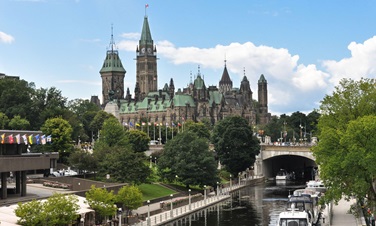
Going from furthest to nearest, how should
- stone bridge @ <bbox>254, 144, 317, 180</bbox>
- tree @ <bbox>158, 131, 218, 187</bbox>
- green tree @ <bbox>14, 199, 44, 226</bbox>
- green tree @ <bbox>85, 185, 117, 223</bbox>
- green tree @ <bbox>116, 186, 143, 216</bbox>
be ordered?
stone bridge @ <bbox>254, 144, 317, 180</bbox> → tree @ <bbox>158, 131, 218, 187</bbox> → green tree @ <bbox>116, 186, 143, 216</bbox> → green tree @ <bbox>85, 185, 117, 223</bbox> → green tree @ <bbox>14, 199, 44, 226</bbox>

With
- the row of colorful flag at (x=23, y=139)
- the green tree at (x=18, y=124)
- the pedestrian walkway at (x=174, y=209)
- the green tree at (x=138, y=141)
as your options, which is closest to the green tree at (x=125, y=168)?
the pedestrian walkway at (x=174, y=209)

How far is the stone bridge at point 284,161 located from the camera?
13000 cm

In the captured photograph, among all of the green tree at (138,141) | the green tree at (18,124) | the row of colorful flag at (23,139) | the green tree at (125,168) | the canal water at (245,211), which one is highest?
the green tree at (18,124)

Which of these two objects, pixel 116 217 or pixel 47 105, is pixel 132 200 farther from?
pixel 47 105

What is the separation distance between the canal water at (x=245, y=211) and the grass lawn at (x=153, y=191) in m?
7.32

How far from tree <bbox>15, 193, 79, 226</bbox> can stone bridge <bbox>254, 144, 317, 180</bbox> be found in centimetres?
7983

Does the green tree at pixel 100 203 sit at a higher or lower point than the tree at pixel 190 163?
lower

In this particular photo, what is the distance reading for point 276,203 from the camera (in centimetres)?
8844

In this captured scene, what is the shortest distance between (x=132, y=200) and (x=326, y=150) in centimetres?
2020

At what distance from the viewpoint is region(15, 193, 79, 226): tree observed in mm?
46375

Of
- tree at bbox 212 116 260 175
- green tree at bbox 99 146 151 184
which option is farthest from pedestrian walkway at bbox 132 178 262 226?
tree at bbox 212 116 260 175

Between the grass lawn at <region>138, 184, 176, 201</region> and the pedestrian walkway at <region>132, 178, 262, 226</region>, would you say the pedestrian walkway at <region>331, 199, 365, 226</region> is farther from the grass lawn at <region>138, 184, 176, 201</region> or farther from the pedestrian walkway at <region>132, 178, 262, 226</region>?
the grass lawn at <region>138, 184, 176, 201</region>

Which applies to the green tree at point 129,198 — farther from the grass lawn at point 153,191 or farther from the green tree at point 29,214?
the grass lawn at point 153,191

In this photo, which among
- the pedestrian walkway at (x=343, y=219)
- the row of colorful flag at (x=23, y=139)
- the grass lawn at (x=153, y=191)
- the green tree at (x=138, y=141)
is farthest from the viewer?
the green tree at (x=138, y=141)
